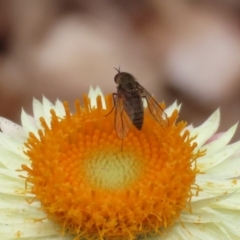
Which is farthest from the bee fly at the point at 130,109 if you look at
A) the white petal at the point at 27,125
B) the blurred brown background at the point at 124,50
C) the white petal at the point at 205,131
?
the blurred brown background at the point at 124,50

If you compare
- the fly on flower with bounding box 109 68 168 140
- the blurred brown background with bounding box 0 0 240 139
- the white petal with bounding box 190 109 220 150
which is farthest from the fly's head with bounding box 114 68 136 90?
the blurred brown background with bounding box 0 0 240 139

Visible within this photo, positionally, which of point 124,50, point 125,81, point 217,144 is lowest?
point 217,144

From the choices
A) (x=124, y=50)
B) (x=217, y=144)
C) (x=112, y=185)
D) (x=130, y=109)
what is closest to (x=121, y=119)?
(x=130, y=109)

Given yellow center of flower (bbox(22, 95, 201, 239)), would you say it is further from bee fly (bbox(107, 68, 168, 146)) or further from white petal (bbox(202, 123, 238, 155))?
white petal (bbox(202, 123, 238, 155))

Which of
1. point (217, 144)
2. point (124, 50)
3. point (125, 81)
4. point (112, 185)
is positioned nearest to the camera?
point (112, 185)

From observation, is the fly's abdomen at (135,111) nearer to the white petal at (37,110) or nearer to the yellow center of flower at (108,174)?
the yellow center of flower at (108,174)

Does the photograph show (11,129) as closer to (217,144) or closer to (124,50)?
(217,144)

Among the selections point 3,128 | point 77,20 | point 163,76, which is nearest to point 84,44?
point 77,20
